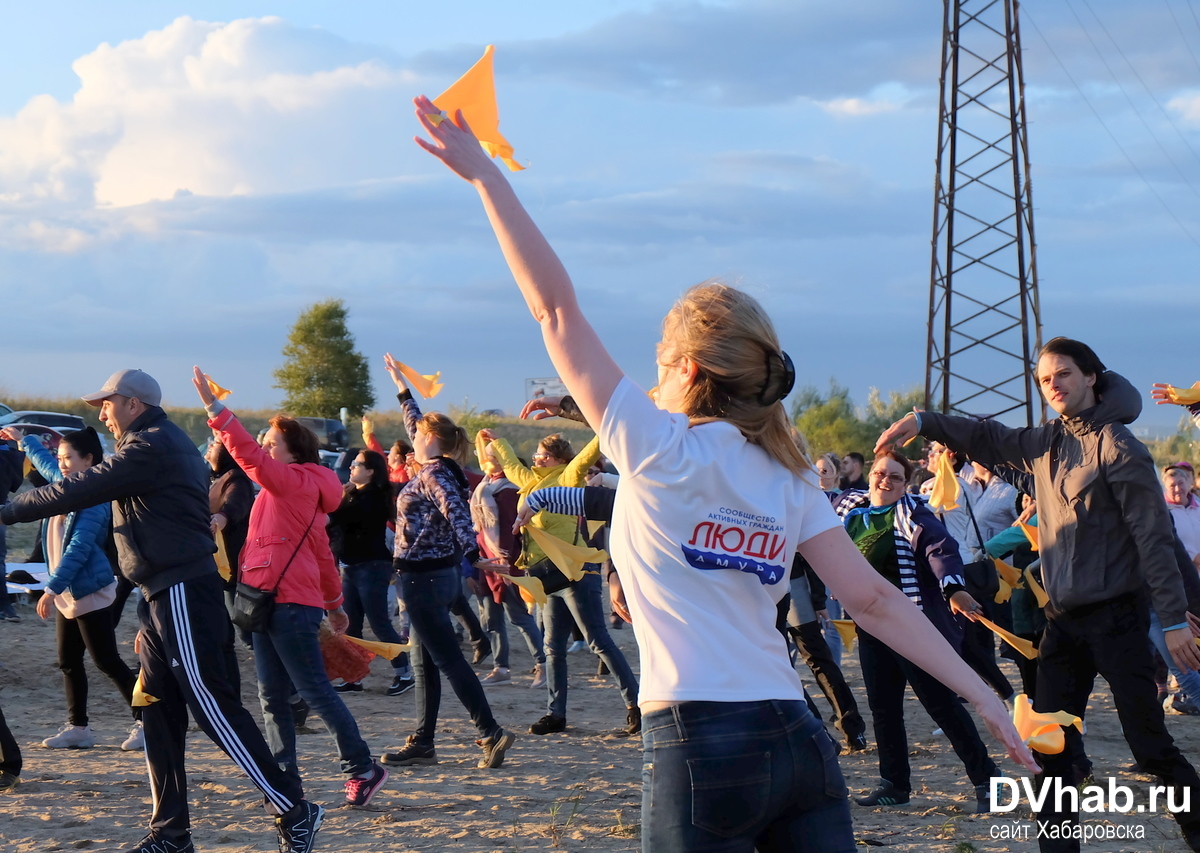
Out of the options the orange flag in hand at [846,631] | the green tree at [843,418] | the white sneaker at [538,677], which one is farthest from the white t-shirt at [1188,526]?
the green tree at [843,418]

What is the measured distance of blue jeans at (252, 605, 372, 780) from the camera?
5988 mm

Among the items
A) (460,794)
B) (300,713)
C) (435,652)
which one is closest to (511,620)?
(300,713)

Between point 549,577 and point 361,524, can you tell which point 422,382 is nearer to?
point 549,577

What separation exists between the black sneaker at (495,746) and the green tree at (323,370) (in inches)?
1949

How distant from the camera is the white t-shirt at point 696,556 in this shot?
2176 millimetres

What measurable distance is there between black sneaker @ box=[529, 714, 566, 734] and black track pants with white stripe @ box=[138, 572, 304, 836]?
3115 mm

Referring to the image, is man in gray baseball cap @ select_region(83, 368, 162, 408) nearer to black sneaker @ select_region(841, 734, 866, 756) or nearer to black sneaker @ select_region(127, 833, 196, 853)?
black sneaker @ select_region(127, 833, 196, 853)

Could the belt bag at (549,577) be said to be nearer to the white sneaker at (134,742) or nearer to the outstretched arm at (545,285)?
the white sneaker at (134,742)

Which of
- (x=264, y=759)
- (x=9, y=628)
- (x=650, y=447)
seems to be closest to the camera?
(x=650, y=447)

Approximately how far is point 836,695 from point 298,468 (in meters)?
3.82

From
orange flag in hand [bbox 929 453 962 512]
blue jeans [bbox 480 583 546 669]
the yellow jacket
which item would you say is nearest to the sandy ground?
blue jeans [bbox 480 583 546 669]

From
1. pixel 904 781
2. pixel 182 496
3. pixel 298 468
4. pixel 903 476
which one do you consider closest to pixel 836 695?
pixel 904 781

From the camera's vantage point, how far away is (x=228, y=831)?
573cm

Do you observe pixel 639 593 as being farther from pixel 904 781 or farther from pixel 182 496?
pixel 904 781
